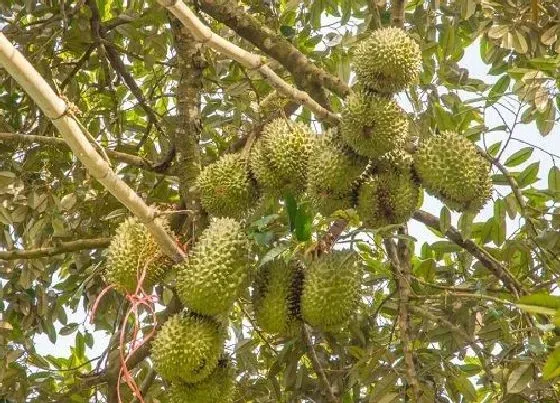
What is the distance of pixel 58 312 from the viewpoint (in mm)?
3408

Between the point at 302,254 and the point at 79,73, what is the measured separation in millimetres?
1903

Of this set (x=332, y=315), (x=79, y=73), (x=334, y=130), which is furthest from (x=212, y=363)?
(x=79, y=73)

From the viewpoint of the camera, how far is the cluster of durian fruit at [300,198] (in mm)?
2037

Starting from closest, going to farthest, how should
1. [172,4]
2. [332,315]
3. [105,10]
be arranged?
[172,4]
[332,315]
[105,10]

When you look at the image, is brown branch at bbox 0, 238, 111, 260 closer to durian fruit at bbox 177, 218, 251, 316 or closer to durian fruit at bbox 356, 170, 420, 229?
durian fruit at bbox 177, 218, 251, 316

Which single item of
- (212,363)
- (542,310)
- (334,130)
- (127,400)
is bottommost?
(542,310)

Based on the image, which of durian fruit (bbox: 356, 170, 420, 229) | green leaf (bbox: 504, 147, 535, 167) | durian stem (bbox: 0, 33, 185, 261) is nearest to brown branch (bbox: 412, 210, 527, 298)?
green leaf (bbox: 504, 147, 535, 167)

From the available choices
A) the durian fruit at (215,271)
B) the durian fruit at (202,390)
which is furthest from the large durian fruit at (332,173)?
the durian fruit at (202,390)

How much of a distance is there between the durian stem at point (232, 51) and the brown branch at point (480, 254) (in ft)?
2.14

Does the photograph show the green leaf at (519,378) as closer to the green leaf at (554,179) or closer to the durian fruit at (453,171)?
the durian fruit at (453,171)

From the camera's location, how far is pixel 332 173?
6.96 feet

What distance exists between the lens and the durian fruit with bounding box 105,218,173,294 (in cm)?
215

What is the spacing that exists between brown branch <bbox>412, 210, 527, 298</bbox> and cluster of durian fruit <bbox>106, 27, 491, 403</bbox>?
0.33 m

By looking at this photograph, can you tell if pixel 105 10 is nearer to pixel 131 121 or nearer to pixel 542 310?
pixel 131 121
